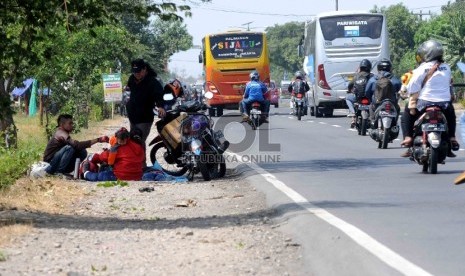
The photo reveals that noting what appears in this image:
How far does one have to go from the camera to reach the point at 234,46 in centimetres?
4991

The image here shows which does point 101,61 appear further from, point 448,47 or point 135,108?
point 448,47

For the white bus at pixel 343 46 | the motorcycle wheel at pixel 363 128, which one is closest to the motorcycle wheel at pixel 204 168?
the motorcycle wheel at pixel 363 128

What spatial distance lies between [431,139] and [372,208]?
422cm

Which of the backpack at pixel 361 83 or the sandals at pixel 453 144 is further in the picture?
the backpack at pixel 361 83

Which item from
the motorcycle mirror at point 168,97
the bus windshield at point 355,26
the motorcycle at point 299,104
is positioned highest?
the bus windshield at point 355,26

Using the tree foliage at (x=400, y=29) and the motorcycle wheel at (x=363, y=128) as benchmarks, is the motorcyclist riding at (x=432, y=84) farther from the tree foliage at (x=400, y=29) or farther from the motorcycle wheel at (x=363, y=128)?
the tree foliage at (x=400, y=29)

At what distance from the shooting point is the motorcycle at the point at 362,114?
26.2m

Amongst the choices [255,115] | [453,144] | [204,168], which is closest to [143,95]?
[204,168]

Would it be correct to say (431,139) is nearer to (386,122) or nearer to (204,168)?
(204,168)

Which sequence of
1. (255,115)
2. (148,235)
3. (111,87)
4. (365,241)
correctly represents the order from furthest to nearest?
(111,87) → (255,115) → (148,235) → (365,241)

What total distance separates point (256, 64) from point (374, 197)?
37.1 meters

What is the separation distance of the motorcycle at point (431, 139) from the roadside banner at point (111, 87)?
98.4 feet

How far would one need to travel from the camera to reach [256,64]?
49.7 m

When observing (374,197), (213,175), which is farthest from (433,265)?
(213,175)
